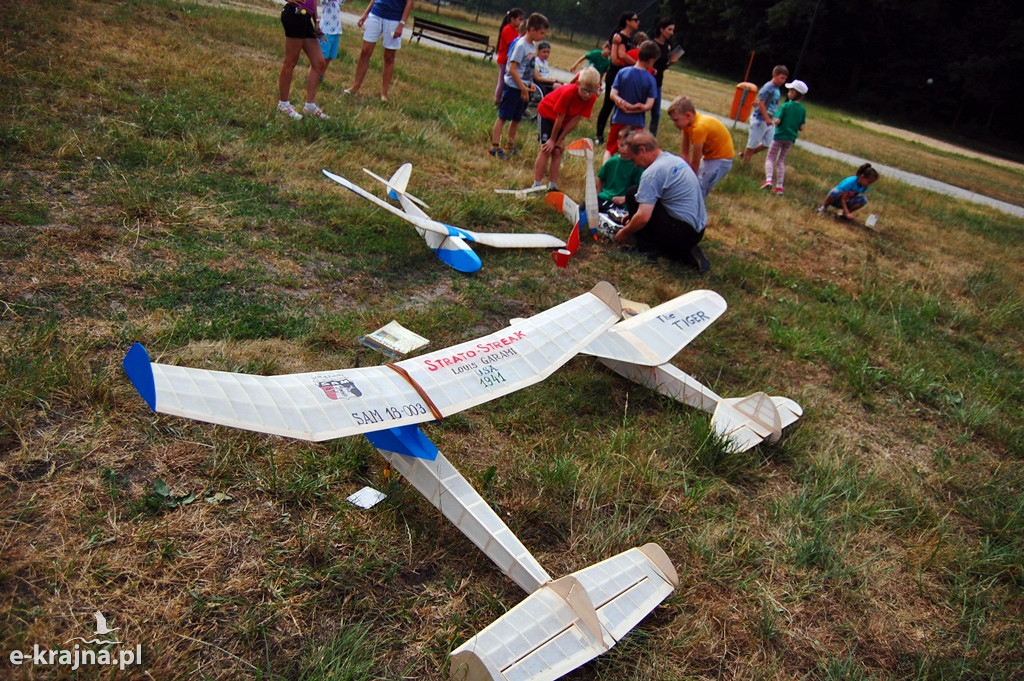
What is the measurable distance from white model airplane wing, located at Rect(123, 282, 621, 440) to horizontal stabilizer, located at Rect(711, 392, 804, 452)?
1099 millimetres

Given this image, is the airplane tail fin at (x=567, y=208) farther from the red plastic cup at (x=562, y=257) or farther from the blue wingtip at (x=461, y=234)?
the blue wingtip at (x=461, y=234)

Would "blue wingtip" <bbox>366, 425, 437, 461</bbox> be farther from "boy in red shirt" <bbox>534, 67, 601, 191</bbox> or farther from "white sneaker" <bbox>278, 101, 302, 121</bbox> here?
"white sneaker" <bbox>278, 101, 302, 121</bbox>

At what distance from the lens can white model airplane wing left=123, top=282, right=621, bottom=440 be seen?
227 centimetres

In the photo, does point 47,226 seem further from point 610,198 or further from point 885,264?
point 885,264

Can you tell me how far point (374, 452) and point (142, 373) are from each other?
1.54 m

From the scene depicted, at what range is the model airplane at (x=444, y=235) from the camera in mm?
5879

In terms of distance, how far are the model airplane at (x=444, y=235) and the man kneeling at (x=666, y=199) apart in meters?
1.03

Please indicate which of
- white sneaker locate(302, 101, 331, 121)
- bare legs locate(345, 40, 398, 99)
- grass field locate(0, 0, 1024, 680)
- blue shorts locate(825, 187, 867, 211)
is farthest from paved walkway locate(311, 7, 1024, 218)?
white sneaker locate(302, 101, 331, 121)

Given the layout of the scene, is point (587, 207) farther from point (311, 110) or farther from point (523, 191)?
A: point (311, 110)

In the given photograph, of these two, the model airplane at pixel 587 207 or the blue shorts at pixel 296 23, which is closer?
the model airplane at pixel 587 207

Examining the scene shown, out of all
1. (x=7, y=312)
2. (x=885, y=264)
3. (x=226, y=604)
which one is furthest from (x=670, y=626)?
(x=885, y=264)

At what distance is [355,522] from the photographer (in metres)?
3.07

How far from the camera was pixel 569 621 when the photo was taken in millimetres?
2572

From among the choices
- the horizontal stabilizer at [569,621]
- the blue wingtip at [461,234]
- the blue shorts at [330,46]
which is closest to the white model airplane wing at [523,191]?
the blue wingtip at [461,234]
